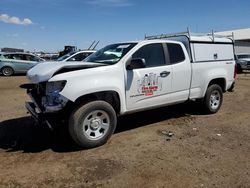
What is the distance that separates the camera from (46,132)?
6613 millimetres

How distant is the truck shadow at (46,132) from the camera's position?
18.7 ft

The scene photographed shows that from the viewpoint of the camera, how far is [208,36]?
846cm

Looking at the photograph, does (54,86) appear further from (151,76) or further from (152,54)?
(152,54)

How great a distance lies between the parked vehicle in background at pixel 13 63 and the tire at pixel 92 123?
54.6 ft

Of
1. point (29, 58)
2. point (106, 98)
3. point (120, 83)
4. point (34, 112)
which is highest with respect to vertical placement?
point (29, 58)

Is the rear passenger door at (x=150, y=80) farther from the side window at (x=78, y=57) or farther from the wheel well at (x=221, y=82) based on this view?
the side window at (x=78, y=57)

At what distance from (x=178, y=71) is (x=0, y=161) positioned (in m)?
3.99

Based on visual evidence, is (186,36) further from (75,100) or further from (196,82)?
(75,100)

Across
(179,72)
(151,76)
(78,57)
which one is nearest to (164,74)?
(151,76)

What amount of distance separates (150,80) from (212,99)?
2.55 meters

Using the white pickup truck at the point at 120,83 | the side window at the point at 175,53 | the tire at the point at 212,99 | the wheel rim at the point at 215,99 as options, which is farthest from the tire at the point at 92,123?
the wheel rim at the point at 215,99

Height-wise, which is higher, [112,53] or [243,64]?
[112,53]

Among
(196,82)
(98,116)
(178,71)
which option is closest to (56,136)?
(98,116)

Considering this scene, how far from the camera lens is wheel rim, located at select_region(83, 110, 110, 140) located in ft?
18.1
